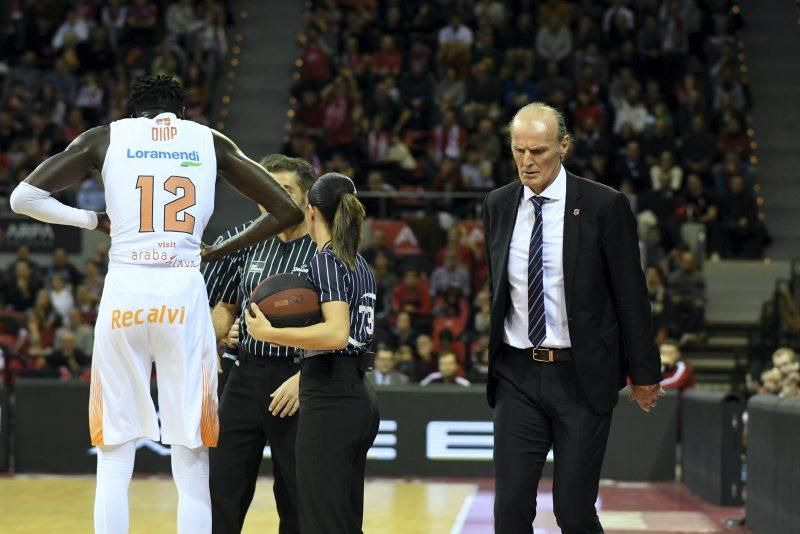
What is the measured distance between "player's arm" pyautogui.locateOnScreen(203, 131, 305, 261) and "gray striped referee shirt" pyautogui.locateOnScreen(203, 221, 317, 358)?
254mm

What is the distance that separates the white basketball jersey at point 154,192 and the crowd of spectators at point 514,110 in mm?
9955

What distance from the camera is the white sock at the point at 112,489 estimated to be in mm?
4898

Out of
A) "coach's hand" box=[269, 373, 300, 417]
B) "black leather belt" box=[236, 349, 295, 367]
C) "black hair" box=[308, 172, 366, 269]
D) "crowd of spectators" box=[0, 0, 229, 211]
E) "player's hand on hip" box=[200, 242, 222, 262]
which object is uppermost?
"crowd of spectators" box=[0, 0, 229, 211]

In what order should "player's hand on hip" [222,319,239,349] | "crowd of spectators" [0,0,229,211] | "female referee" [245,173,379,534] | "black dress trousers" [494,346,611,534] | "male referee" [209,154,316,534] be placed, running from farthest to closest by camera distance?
1. "crowd of spectators" [0,0,229,211]
2. "player's hand on hip" [222,319,239,349]
3. "male referee" [209,154,316,534]
4. "black dress trousers" [494,346,611,534]
5. "female referee" [245,173,379,534]

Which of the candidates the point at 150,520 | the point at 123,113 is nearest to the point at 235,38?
the point at 123,113

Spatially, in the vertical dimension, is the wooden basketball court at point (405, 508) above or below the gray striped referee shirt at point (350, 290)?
below

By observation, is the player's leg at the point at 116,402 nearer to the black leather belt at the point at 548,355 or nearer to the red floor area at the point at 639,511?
the black leather belt at the point at 548,355

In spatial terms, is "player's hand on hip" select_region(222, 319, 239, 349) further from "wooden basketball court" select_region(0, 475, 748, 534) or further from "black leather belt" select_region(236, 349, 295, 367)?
"wooden basketball court" select_region(0, 475, 748, 534)

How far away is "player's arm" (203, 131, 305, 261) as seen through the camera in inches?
203

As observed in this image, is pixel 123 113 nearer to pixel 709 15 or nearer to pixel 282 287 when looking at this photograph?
pixel 709 15

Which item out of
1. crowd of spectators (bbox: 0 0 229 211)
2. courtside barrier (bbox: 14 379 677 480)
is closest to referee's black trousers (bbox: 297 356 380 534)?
courtside barrier (bbox: 14 379 677 480)

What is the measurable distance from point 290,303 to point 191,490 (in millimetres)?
822

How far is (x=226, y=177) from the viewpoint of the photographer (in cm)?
521

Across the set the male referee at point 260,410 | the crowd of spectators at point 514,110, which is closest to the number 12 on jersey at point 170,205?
the male referee at point 260,410
